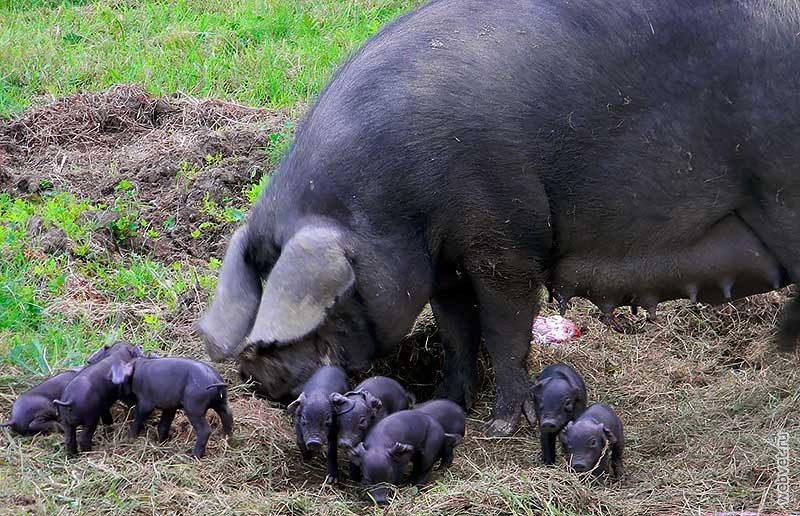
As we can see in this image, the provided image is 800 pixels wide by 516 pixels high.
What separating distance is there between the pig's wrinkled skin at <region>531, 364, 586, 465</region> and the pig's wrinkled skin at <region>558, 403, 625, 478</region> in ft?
0.29

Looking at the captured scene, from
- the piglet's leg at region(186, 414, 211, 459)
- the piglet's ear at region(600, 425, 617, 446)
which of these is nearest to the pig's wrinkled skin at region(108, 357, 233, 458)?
the piglet's leg at region(186, 414, 211, 459)

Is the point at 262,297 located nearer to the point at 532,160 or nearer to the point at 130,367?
the point at 130,367

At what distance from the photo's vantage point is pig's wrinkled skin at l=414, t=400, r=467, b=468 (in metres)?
4.92

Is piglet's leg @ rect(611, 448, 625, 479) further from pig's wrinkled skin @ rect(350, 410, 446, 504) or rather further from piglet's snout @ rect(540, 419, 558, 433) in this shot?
pig's wrinkled skin @ rect(350, 410, 446, 504)

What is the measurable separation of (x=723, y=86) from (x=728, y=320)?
2.01 meters

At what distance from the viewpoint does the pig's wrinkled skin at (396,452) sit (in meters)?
4.61

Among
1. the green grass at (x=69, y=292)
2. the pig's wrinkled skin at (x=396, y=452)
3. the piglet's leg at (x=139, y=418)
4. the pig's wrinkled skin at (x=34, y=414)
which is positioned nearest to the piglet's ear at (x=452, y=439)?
the pig's wrinkled skin at (x=396, y=452)

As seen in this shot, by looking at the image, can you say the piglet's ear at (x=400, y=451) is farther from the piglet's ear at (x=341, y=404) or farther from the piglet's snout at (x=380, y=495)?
the piglet's ear at (x=341, y=404)

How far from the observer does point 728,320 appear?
666 cm

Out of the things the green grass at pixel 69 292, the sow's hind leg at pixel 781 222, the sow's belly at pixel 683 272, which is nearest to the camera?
the sow's hind leg at pixel 781 222

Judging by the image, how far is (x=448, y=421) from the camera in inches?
196

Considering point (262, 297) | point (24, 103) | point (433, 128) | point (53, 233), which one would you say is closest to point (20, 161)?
point (24, 103)

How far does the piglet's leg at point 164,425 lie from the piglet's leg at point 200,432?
0.50ft

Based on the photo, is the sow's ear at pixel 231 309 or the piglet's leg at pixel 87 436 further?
the sow's ear at pixel 231 309
